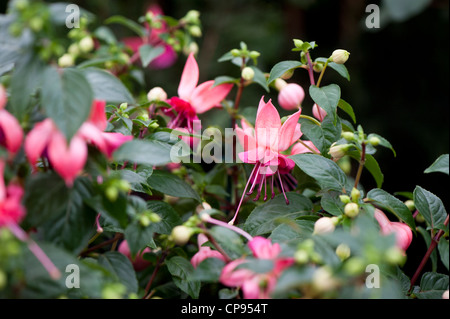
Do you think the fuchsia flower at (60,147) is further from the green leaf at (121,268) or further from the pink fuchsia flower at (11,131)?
the green leaf at (121,268)

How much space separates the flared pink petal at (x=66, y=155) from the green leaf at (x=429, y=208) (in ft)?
1.15

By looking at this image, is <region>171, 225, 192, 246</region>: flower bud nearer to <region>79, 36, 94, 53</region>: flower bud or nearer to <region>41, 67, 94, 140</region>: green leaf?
<region>41, 67, 94, 140</region>: green leaf

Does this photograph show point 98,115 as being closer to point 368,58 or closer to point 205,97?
point 205,97

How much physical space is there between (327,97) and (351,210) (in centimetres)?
15

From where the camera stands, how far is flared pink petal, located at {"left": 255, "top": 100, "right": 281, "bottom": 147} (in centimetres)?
52

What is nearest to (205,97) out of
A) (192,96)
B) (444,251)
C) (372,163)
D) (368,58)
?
(192,96)

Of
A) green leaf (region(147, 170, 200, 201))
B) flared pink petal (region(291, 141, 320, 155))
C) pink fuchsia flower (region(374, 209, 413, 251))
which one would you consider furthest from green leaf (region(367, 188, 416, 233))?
green leaf (region(147, 170, 200, 201))

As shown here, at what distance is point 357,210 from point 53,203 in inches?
10.6

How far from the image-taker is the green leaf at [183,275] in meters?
0.51

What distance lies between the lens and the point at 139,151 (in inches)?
15.4

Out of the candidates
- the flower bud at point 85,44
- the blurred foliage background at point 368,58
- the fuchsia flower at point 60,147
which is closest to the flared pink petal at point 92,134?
the fuchsia flower at point 60,147

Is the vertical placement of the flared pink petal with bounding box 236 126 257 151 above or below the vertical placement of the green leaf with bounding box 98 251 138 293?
above

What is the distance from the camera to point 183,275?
0.53m

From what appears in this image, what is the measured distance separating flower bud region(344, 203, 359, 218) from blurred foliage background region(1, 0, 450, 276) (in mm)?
1080
